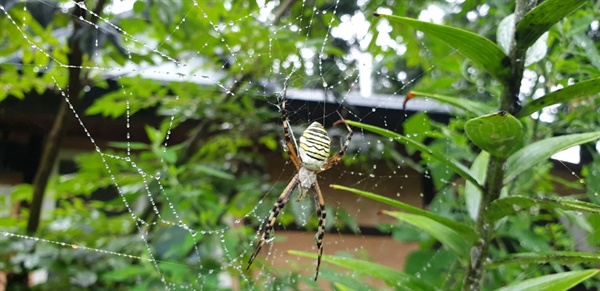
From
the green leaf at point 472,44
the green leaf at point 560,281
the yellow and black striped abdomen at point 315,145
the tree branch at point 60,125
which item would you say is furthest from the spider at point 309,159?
the tree branch at point 60,125

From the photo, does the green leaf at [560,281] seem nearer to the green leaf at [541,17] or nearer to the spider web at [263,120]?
the green leaf at [541,17]

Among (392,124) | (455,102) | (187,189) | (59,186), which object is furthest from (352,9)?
(455,102)

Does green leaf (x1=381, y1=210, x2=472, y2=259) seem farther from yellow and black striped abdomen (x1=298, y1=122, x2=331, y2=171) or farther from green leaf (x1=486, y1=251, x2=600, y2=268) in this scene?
yellow and black striped abdomen (x1=298, y1=122, x2=331, y2=171)

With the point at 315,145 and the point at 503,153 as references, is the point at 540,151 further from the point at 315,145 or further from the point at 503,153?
the point at 315,145

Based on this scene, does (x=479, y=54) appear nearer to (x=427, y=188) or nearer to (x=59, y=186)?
(x=59, y=186)

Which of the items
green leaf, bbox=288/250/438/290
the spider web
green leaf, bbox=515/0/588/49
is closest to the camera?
green leaf, bbox=515/0/588/49

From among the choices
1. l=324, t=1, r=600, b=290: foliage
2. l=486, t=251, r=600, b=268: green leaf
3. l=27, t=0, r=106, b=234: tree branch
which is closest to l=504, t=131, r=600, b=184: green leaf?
l=324, t=1, r=600, b=290: foliage
